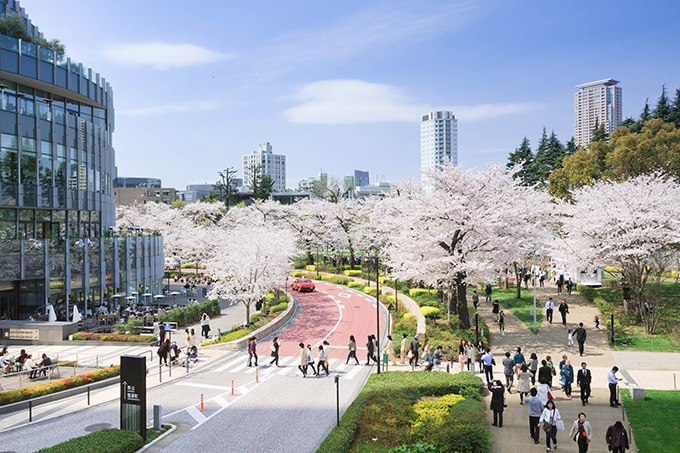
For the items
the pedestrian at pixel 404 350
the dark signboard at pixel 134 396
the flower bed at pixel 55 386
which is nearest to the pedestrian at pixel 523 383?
the pedestrian at pixel 404 350

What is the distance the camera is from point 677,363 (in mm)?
23516

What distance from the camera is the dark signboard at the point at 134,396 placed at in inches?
591

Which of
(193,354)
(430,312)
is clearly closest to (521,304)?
(430,312)

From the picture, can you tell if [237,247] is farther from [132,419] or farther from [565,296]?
[565,296]

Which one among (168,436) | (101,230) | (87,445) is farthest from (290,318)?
(87,445)

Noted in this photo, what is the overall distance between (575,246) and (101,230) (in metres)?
39.6

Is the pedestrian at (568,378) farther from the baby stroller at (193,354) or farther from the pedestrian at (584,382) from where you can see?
the baby stroller at (193,354)

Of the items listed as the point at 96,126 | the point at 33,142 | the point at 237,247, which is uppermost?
the point at 96,126

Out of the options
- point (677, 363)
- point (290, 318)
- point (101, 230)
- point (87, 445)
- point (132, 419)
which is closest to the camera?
point (87, 445)

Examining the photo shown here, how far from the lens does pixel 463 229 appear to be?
28312 mm

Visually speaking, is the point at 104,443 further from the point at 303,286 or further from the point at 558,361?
the point at 303,286

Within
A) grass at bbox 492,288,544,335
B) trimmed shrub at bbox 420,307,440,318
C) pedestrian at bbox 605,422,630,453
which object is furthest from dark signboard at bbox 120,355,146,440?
grass at bbox 492,288,544,335

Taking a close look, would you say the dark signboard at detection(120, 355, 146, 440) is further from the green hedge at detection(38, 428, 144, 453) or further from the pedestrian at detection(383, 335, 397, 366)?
the pedestrian at detection(383, 335, 397, 366)

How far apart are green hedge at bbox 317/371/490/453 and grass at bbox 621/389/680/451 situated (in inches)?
198
